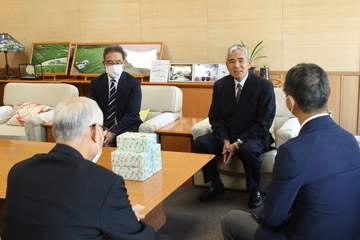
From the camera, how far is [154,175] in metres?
2.82

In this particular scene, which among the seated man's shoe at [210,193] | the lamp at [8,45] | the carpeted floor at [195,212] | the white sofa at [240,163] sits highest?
the lamp at [8,45]

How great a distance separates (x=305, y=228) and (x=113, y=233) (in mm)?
838

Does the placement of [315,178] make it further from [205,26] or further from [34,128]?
[205,26]

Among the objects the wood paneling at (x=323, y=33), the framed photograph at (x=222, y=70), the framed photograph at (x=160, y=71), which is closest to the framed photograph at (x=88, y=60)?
the framed photograph at (x=160, y=71)

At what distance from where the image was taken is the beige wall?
17.5 feet

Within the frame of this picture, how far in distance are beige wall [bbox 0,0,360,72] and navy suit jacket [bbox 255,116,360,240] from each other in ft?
12.2

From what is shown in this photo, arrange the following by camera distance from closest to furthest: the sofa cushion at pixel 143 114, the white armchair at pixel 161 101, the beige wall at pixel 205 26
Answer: the sofa cushion at pixel 143 114, the white armchair at pixel 161 101, the beige wall at pixel 205 26

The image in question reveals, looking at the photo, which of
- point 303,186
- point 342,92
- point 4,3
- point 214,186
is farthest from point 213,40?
point 303,186

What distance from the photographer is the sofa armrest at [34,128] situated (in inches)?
188

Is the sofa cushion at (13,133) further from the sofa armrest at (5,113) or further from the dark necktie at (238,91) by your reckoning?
the dark necktie at (238,91)

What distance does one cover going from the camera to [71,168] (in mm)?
1597

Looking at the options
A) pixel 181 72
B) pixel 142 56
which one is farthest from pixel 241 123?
pixel 142 56

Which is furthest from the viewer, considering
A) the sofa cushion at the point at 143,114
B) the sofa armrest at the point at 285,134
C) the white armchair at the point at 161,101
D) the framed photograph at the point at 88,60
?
the framed photograph at the point at 88,60

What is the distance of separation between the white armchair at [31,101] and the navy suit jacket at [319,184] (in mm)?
3492
